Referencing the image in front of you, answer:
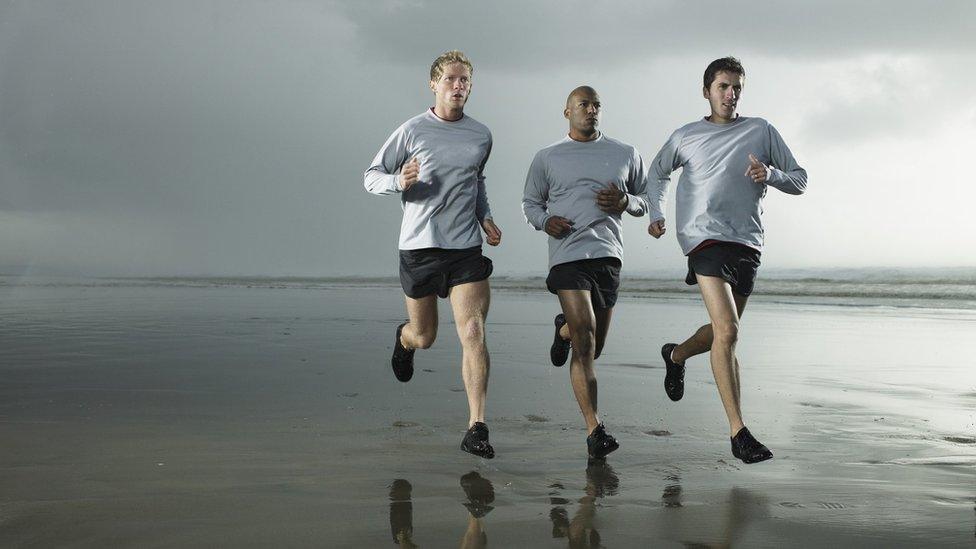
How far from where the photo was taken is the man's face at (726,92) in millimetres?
4742

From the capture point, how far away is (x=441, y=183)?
475 centimetres

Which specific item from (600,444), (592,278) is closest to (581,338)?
(592,278)

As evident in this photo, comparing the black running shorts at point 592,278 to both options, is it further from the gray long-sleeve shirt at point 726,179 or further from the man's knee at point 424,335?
the man's knee at point 424,335

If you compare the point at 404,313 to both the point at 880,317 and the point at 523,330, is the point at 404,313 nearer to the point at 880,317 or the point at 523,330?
the point at 523,330

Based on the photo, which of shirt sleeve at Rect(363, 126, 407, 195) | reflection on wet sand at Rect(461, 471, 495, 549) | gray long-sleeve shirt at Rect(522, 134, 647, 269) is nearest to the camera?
reflection on wet sand at Rect(461, 471, 495, 549)

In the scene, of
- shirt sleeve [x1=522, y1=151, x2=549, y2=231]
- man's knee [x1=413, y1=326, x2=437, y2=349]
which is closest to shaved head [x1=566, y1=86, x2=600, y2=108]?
shirt sleeve [x1=522, y1=151, x2=549, y2=231]

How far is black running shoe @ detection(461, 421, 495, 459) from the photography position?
13.3 ft

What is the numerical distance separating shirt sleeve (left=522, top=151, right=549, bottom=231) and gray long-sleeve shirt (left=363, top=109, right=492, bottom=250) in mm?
406

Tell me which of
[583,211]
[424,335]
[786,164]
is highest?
[786,164]

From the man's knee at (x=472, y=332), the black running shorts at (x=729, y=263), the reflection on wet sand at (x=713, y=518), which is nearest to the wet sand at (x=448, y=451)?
the reflection on wet sand at (x=713, y=518)

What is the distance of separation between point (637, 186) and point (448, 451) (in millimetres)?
2079

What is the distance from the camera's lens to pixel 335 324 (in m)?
11.6

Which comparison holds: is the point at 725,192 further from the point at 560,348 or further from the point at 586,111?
the point at 560,348

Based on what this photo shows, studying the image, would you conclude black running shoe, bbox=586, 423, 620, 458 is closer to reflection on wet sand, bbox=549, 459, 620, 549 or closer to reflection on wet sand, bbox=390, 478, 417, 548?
reflection on wet sand, bbox=549, 459, 620, 549
